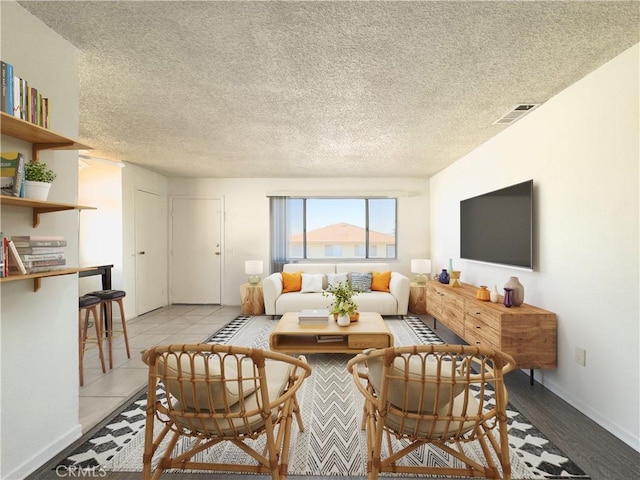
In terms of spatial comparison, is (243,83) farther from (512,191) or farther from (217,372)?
(512,191)

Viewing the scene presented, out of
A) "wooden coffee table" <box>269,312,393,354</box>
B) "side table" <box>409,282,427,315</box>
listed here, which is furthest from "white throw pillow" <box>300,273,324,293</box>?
"wooden coffee table" <box>269,312,393,354</box>

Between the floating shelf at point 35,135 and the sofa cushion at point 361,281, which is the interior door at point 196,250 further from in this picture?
the floating shelf at point 35,135

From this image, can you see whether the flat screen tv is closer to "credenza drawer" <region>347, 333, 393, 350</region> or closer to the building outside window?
"credenza drawer" <region>347, 333, 393, 350</region>

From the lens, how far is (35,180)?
5.29ft

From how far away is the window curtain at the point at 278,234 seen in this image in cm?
610

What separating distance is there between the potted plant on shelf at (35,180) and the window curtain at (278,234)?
447 cm

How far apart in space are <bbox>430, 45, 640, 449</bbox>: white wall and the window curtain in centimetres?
390

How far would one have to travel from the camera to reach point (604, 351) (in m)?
2.19

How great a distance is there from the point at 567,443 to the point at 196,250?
5792 millimetres

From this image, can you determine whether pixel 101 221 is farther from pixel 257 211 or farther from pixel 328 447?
pixel 328 447

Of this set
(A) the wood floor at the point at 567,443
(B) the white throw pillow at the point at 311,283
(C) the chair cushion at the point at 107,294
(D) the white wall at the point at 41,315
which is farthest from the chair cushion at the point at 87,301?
(B) the white throw pillow at the point at 311,283

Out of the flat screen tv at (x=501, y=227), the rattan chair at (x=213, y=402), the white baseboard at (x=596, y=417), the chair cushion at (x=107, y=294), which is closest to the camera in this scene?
the rattan chair at (x=213, y=402)

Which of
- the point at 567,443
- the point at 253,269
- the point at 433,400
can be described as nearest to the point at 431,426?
the point at 433,400

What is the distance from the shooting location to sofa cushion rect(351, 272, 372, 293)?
5.31 meters
